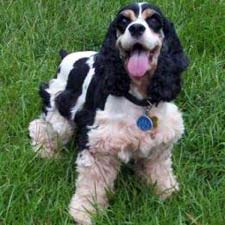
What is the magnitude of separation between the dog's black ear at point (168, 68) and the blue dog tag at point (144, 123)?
86 millimetres

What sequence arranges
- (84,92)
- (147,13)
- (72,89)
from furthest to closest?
(72,89), (84,92), (147,13)

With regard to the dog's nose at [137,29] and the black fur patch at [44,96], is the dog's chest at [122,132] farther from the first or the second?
the black fur patch at [44,96]

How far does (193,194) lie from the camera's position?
3.52m

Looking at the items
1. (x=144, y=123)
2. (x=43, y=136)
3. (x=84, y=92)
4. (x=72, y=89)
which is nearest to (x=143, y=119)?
(x=144, y=123)

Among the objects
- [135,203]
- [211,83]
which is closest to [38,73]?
[211,83]

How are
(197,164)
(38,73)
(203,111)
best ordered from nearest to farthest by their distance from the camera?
(197,164) < (203,111) < (38,73)

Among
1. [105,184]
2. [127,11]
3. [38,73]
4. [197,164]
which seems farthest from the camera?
[38,73]

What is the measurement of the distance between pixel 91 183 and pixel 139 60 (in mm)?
626

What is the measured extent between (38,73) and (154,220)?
149 cm

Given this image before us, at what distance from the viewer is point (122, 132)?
3.34m

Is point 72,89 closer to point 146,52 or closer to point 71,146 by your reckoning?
point 71,146

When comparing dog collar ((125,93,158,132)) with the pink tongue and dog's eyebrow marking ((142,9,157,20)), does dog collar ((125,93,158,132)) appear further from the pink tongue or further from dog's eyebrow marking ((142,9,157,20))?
dog's eyebrow marking ((142,9,157,20))

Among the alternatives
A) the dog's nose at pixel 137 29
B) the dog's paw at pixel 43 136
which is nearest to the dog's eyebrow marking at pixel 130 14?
the dog's nose at pixel 137 29

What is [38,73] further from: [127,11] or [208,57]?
[127,11]
